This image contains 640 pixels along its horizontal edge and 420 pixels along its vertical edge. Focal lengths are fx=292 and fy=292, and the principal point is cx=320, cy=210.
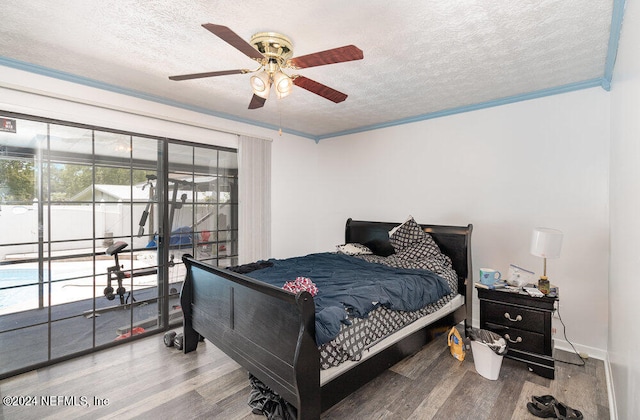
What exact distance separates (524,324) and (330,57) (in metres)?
2.72

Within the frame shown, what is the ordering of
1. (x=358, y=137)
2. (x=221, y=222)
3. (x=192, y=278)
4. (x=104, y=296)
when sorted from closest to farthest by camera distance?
(x=192, y=278) < (x=104, y=296) < (x=221, y=222) < (x=358, y=137)

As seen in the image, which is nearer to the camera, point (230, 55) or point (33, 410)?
point (33, 410)

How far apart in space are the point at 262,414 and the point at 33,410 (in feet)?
5.26

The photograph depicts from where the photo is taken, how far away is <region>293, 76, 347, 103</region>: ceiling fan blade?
80.8 inches

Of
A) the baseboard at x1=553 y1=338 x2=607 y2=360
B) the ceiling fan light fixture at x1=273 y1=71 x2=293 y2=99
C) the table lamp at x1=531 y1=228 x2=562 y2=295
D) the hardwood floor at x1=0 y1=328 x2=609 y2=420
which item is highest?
the ceiling fan light fixture at x1=273 y1=71 x2=293 y2=99

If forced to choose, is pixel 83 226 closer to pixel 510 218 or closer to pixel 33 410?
pixel 33 410

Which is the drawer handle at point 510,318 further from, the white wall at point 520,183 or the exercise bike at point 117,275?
the exercise bike at point 117,275

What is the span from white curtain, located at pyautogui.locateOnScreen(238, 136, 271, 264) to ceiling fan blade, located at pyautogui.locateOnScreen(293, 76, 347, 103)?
2.06 m

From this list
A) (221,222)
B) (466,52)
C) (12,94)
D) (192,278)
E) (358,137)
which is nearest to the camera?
(466,52)

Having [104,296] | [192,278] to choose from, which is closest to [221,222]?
[192,278]

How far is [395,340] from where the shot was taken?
2348 mm

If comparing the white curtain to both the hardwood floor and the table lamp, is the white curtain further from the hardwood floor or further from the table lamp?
the table lamp

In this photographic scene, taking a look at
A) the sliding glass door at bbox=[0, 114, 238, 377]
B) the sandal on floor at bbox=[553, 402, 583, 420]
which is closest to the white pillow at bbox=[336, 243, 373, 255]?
the sliding glass door at bbox=[0, 114, 238, 377]

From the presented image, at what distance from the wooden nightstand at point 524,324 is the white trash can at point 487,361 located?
340mm
